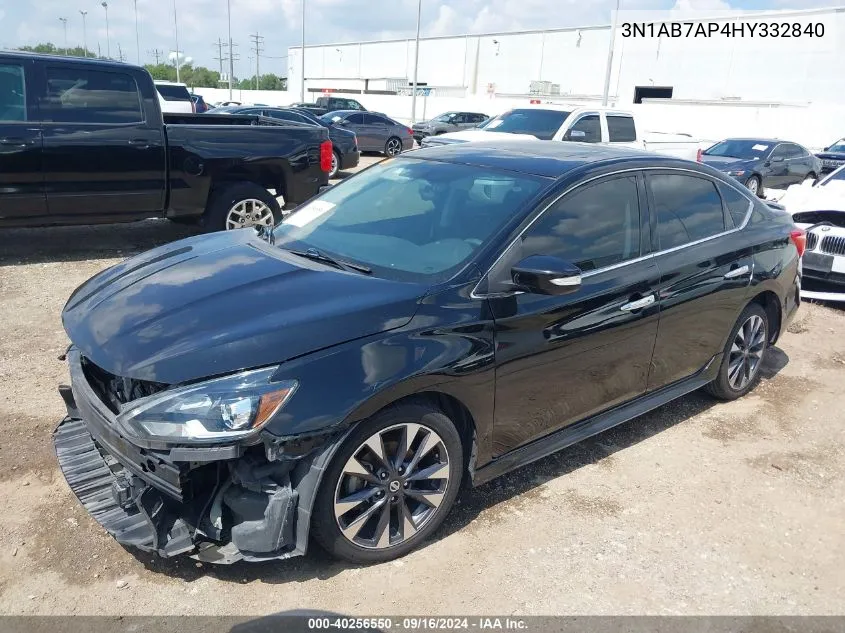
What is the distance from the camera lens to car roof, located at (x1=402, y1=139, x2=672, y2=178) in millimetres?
3836

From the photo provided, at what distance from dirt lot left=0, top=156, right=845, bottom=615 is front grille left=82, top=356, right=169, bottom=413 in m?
0.68

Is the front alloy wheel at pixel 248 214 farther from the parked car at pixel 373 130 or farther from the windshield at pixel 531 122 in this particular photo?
the parked car at pixel 373 130

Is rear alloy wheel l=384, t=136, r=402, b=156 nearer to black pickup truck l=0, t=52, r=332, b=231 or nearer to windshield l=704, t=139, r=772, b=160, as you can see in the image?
windshield l=704, t=139, r=772, b=160

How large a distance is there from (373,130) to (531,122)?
10.7 meters

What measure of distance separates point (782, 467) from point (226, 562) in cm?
325

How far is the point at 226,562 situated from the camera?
108 inches

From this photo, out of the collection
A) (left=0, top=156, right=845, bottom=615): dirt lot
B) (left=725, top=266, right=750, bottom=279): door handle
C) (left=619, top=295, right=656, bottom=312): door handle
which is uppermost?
(left=725, top=266, right=750, bottom=279): door handle

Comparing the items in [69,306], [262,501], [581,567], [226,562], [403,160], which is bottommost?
[581,567]

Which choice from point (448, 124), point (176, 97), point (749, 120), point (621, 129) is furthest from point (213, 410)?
point (749, 120)

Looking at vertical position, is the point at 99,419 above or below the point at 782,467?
above

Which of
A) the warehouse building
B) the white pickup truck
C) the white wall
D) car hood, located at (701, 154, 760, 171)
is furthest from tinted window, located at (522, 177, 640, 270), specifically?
the warehouse building

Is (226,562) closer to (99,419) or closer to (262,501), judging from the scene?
(262,501)

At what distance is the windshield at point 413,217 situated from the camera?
134 inches

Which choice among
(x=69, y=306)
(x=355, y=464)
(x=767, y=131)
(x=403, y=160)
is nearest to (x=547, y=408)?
(x=355, y=464)
